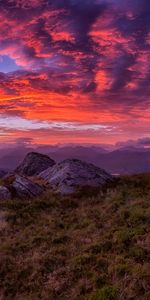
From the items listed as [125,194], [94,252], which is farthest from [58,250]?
[125,194]

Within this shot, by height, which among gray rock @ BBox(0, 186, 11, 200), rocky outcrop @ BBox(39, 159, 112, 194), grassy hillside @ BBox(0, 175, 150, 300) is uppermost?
rocky outcrop @ BBox(39, 159, 112, 194)

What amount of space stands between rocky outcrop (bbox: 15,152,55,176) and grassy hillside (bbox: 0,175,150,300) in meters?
15.5

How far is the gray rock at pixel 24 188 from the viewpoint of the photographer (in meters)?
27.0

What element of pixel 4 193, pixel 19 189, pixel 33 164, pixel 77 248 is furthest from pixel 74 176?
pixel 77 248

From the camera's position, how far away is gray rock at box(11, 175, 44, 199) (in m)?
27.0

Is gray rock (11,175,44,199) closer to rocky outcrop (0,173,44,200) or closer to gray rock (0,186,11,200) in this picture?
rocky outcrop (0,173,44,200)

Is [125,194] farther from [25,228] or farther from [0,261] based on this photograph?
[0,261]

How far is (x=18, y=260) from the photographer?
16.1 metres

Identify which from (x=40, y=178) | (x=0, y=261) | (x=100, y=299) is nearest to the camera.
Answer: (x=100, y=299)

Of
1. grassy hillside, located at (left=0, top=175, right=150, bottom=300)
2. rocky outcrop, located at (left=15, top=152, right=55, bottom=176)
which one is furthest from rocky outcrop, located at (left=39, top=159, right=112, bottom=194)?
rocky outcrop, located at (left=15, top=152, right=55, bottom=176)

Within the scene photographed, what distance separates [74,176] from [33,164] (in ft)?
42.5

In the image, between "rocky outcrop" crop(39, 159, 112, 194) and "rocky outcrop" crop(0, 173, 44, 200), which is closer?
"rocky outcrop" crop(0, 173, 44, 200)

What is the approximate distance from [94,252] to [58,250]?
1825 mm

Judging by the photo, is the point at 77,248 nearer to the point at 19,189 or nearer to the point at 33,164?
the point at 19,189
